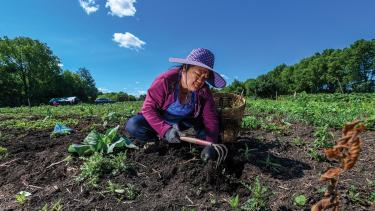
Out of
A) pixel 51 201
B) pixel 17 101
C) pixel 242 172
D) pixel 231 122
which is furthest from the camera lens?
pixel 17 101

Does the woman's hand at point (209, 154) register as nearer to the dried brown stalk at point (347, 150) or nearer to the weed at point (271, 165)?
the weed at point (271, 165)

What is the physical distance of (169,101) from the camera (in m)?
3.53

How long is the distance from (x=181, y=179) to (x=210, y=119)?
867 millimetres

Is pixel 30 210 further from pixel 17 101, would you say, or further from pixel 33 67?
pixel 33 67

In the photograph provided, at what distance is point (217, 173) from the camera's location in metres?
2.66

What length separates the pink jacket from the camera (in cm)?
337

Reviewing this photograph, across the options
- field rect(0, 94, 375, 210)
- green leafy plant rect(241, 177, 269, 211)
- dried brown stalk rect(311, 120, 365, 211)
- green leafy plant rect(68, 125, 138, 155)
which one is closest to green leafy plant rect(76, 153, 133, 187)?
field rect(0, 94, 375, 210)

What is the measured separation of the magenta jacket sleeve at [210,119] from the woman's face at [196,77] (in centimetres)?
18

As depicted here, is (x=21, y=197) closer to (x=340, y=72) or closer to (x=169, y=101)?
(x=169, y=101)

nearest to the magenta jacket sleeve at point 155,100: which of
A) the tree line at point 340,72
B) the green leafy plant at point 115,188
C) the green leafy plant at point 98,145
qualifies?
the green leafy plant at point 98,145

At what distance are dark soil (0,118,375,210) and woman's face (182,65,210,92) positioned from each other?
2.09 ft

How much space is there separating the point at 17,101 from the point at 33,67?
6269mm

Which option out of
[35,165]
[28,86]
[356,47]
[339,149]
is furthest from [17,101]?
[356,47]

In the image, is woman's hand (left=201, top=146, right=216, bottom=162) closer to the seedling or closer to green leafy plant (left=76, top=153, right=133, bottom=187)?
green leafy plant (left=76, top=153, right=133, bottom=187)
